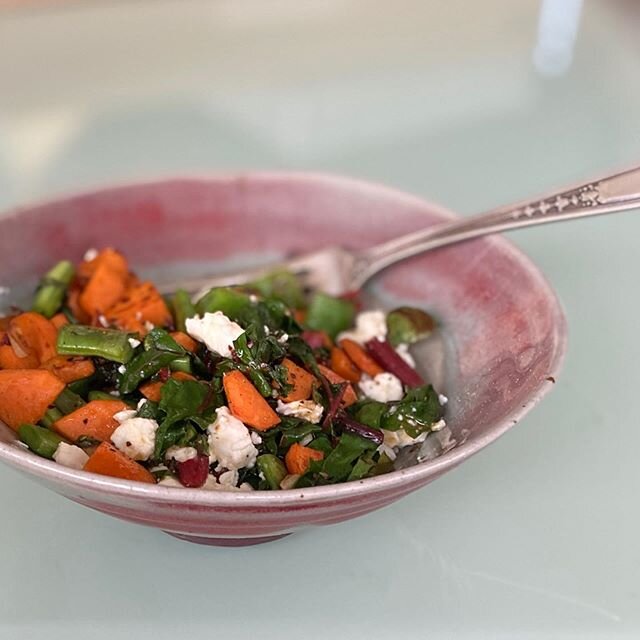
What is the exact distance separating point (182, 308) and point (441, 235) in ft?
1.20

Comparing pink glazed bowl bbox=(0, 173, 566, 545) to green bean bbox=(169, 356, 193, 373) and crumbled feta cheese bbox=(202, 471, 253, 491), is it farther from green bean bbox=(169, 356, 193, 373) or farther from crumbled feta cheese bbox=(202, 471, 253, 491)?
green bean bbox=(169, 356, 193, 373)

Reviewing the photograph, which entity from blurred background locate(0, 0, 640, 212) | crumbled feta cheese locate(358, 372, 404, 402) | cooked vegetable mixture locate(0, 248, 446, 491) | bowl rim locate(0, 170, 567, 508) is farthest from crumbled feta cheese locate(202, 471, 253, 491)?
blurred background locate(0, 0, 640, 212)

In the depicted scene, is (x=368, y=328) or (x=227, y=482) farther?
(x=368, y=328)

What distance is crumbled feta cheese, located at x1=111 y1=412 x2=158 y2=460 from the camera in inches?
33.3

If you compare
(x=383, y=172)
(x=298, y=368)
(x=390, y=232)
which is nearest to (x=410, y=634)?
(x=298, y=368)

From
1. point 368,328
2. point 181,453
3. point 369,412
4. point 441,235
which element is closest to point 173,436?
point 181,453

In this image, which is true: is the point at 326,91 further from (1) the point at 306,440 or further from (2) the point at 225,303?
(1) the point at 306,440

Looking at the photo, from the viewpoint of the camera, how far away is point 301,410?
0.90 metres

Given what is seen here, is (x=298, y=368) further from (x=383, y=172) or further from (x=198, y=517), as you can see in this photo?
(x=383, y=172)

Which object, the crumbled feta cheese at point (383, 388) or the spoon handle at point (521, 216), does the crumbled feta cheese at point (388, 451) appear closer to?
the crumbled feta cheese at point (383, 388)

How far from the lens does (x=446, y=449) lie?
3.01ft

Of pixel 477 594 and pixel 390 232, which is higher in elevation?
pixel 390 232

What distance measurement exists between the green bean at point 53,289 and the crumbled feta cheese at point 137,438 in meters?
0.31

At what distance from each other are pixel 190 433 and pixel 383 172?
0.95 m
